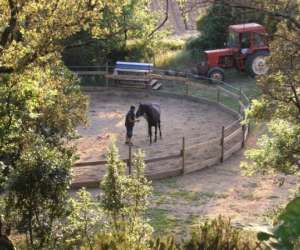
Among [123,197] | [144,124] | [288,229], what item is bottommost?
[144,124]

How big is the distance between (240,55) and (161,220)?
502 inches

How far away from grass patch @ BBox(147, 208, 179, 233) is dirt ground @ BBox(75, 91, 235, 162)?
11.8 ft

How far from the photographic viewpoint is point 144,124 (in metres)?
18.2

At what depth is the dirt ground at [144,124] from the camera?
52.2ft

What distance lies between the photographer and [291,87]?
8.68m

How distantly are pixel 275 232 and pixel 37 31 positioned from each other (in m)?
6.25

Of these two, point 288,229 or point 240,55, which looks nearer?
point 288,229

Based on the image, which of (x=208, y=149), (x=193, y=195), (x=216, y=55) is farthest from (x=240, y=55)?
(x=193, y=195)

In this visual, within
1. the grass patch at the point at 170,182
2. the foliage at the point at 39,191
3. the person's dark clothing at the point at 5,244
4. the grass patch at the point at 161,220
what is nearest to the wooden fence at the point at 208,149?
the grass patch at the point at 170,182

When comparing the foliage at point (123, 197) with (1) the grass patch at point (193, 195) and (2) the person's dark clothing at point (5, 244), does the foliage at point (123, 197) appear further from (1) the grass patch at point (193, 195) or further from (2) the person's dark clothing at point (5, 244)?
(1) the grass patch at point (193, 195)

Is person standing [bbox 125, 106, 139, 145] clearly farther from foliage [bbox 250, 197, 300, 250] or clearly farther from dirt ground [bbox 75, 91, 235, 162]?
foliage [bbox 250, 197, 300, 250]

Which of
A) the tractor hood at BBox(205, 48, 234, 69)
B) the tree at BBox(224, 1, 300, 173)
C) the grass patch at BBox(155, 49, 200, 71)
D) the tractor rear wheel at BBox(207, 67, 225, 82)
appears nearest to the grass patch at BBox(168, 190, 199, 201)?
the tree at BBox(224, 1, 300, 173)

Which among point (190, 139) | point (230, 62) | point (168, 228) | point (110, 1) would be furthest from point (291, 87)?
point (230, 62)

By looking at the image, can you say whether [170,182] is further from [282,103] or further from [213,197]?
[282,103]
